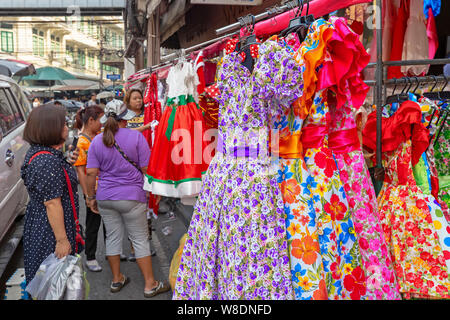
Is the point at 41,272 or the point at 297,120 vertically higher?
the point at 297,120

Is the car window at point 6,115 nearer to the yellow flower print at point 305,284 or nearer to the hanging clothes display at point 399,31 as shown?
the yellow flower print at point 305,284

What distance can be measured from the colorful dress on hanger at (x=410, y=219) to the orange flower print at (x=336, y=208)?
72 cm

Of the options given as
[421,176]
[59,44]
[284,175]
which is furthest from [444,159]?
[59,44]

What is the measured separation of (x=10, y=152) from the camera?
4613 millimetres

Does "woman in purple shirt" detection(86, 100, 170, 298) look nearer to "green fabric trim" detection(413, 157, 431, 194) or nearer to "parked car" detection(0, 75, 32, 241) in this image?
"parked car" detection(0, 75, 32, 241)

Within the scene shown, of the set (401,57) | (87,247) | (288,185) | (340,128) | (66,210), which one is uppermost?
(401,57)

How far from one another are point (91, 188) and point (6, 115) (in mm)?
2511

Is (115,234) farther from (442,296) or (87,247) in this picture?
(442,296)

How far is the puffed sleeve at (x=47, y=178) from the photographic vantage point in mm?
2502

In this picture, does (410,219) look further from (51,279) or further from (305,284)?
(51,279)

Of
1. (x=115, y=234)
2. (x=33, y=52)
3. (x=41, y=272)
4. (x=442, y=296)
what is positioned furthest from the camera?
(x=33, y=52)

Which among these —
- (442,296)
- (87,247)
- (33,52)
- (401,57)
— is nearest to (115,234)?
(87,247)
